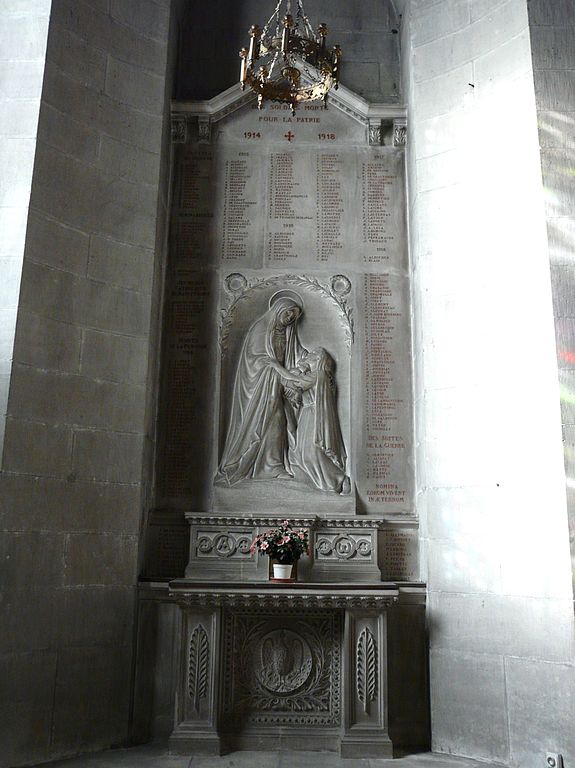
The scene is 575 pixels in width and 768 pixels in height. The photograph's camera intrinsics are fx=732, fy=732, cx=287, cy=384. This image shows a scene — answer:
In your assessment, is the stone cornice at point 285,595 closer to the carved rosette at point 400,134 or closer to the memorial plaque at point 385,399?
the memorial plaque at point 385,399

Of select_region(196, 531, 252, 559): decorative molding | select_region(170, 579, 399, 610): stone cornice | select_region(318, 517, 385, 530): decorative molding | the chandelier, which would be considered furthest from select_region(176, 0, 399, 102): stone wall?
select_region(170, 579, 399, 610): stone cornice

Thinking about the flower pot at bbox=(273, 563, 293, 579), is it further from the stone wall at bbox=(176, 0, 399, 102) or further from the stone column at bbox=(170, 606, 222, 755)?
the stone wall at bbox=(176, 0, 399, 102)

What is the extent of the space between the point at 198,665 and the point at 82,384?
2655 mm

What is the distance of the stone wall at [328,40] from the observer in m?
8.62

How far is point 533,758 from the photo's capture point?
572 centimetres

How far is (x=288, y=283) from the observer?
781 cm

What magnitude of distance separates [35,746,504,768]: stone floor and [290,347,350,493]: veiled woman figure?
2.39 metres

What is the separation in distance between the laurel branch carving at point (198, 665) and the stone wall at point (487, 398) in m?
2.01

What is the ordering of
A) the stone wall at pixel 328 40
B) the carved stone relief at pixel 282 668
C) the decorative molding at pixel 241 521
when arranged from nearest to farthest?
the carved stone relief at pixel 282 668 < the decorative molding at pixel 241 521 < the stone wall at pixel 328 40

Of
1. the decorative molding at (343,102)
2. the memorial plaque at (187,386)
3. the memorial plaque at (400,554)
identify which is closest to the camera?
the memorial plaque at (400,554)

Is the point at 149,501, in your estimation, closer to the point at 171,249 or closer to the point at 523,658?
the point at 171,249

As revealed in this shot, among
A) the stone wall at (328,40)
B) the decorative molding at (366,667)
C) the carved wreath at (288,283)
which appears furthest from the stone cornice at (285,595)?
the stone wall at (328,40)

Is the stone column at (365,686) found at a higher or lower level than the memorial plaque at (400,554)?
lower

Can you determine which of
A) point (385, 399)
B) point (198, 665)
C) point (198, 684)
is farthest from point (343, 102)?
point (198, 684)
